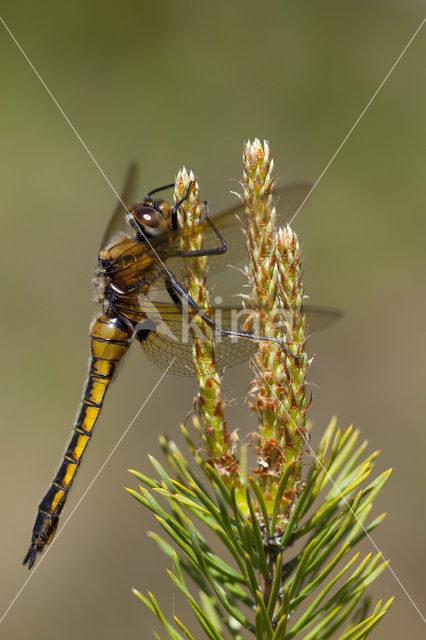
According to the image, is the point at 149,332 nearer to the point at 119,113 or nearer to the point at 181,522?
the point at 181,522

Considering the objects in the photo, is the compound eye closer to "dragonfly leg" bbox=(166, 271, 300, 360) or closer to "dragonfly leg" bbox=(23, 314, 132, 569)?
"dragonfly leg" bbox=(166, 271, 300, 360)

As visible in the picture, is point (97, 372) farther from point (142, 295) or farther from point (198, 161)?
point (198, 161)

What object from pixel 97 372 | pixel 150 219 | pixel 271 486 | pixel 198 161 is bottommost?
pixel 271 486

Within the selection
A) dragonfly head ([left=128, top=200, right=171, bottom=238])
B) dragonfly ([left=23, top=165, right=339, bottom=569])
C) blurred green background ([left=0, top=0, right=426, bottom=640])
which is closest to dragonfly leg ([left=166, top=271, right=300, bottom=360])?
dragonfly ([left=23, top=165, right=339, bottom=569])

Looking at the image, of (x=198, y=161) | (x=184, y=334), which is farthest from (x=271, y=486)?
(x=198, y=161)

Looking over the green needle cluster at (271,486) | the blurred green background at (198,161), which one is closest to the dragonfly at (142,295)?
the green needle cluster at (271,486)

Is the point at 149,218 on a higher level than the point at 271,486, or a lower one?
higher
